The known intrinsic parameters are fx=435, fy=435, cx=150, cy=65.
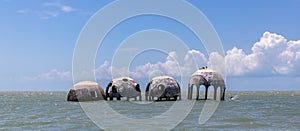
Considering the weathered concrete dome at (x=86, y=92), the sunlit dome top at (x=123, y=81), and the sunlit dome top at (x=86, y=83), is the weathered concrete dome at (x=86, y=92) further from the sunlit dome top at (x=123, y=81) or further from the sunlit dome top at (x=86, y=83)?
the sunlit dome top at (x=123, y=81)

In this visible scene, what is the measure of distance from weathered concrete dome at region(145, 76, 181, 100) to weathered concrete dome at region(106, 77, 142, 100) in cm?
265

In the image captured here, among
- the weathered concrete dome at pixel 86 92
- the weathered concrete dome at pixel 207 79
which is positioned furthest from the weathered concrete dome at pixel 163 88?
the weathered concrete dome at pixel 86 92

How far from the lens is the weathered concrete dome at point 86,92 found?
197ft

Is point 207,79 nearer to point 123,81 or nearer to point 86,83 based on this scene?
point 123,81

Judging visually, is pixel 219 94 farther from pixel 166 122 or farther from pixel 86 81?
pixel 166 122

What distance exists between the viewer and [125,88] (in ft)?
200

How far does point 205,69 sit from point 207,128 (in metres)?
31.8

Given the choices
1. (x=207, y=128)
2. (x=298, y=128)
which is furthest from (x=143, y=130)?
(x=298, y=128)

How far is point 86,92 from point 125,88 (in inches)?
214

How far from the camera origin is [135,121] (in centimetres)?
3038

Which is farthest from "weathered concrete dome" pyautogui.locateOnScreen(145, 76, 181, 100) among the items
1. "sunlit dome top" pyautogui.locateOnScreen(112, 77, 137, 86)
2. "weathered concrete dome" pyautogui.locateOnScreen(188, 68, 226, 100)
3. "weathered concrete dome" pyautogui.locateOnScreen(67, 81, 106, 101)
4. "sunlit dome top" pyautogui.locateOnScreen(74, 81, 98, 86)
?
"sunlit dome top" pyautogui.locateOnScreen(74, 81, 98, 86)

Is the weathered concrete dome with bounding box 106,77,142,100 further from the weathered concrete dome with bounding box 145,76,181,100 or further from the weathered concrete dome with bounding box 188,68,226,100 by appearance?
the weathered concrete dome with bounding box 188,68,226,100

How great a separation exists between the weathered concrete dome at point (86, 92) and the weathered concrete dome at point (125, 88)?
1914mm

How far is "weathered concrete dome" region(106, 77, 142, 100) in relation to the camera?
60781mm
